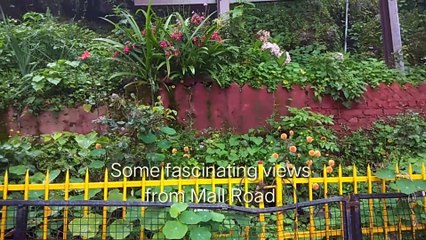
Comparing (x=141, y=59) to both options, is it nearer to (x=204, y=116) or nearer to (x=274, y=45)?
(x=204, y=116)

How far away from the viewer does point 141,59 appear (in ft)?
12.2

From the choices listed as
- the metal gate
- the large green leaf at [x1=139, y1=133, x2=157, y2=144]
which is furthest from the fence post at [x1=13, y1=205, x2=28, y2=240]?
the large green leaf at [x1=139, y1=133, x2=157, y2=144]

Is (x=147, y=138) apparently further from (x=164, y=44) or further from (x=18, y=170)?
(x=164, y=44)

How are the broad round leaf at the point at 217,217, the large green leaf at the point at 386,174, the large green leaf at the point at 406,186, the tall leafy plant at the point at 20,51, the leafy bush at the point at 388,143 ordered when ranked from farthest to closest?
1. the tall leafy plant at the point at 20,51
2. the leafy bush at the point at 388,143
3. the large green leaf at the point at 386,174
4. the large green leaf at the point at 406,186
5. the broad round leaf at the point at 217,217

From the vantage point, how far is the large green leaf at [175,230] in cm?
215

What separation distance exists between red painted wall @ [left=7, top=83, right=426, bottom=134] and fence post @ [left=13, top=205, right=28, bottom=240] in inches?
62.0

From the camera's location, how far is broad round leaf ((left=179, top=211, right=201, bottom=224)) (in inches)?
85.5

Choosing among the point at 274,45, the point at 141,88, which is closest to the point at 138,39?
the point at 141,88

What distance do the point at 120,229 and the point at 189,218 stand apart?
1.61 feet

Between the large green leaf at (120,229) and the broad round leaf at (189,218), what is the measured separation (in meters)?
0.41

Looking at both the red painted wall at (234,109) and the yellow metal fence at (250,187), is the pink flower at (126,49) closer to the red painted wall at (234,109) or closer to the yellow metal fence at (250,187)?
the red painted wall at (234,109)

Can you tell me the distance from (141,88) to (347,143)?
2052 millimetres

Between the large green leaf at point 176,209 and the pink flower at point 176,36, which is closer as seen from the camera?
the large green leaf at point 176,209

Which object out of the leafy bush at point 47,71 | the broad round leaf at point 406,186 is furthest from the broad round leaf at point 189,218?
the leafy bush at point 47,71
